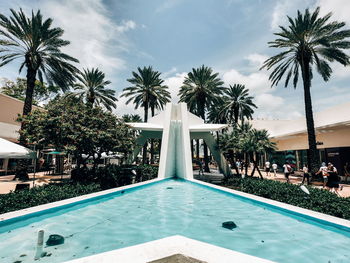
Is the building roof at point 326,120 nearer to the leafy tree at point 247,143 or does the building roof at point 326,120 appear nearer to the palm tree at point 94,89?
the leafy tree at point 247,143

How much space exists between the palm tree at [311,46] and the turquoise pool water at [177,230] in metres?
12.4

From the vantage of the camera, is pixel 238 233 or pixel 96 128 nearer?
pixel 238 233

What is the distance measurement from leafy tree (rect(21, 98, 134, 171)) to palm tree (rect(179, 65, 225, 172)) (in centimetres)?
1568

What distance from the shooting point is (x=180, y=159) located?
1794cm

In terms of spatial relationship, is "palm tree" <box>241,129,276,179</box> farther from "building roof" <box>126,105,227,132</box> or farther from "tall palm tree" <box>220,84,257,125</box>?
"tall palm tree" <box>220,84,257,125</box>

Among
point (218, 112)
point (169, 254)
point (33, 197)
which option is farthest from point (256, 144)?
point (218, 112)

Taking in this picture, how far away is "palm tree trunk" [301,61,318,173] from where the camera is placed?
15445mm

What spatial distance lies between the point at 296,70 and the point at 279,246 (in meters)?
18.3

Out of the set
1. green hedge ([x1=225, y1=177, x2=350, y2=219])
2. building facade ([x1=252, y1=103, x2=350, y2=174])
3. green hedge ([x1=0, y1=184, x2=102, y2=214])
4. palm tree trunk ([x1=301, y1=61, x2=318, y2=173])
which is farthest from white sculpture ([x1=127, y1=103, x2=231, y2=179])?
building facade ([x1=252, y1=103, x2=350, y2=174])

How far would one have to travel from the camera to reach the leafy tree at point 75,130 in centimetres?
1073

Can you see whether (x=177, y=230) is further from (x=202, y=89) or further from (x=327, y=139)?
(x=202, y=89)

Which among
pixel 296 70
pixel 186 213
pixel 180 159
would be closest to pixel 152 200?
pixel 186 213

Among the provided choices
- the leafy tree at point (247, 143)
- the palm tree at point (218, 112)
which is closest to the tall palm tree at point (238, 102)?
the palm tree at point (218, 112)

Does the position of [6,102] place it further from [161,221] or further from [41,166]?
[161,221]
